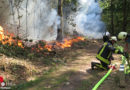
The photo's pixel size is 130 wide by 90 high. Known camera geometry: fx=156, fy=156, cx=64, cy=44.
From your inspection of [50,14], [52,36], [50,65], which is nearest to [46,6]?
[50,14]

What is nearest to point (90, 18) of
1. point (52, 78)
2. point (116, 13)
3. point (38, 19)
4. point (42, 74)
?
point (116, 13)

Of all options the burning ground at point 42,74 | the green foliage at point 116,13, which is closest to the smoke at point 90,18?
the green foliage at point 116,13

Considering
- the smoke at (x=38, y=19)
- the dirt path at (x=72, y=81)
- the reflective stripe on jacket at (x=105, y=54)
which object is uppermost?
the smoke at (x=38, y=19)

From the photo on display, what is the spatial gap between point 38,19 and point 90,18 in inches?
364

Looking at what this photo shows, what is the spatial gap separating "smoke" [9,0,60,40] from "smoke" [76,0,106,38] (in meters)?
4.09

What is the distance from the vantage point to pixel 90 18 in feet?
68.1

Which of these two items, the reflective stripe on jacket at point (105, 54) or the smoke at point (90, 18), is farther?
the smoke at point (90, 18)

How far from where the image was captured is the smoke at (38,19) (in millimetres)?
10642

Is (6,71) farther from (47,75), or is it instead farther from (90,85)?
(90,85)

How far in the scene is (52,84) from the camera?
4.50 metres

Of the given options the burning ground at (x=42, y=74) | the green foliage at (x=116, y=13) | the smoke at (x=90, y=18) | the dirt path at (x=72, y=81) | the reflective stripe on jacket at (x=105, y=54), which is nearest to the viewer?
the dirt path at (x=72, y=81)

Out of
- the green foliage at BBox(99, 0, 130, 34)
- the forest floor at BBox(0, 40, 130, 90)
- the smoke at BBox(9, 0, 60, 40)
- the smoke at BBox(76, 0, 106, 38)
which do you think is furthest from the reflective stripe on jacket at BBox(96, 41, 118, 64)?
the smoke at BBox(76, 0, 106, 38)

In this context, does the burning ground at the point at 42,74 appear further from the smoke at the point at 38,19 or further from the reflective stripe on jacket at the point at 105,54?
the smoke at the point at 38,19

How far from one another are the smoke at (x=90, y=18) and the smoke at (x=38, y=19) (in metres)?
4.09
